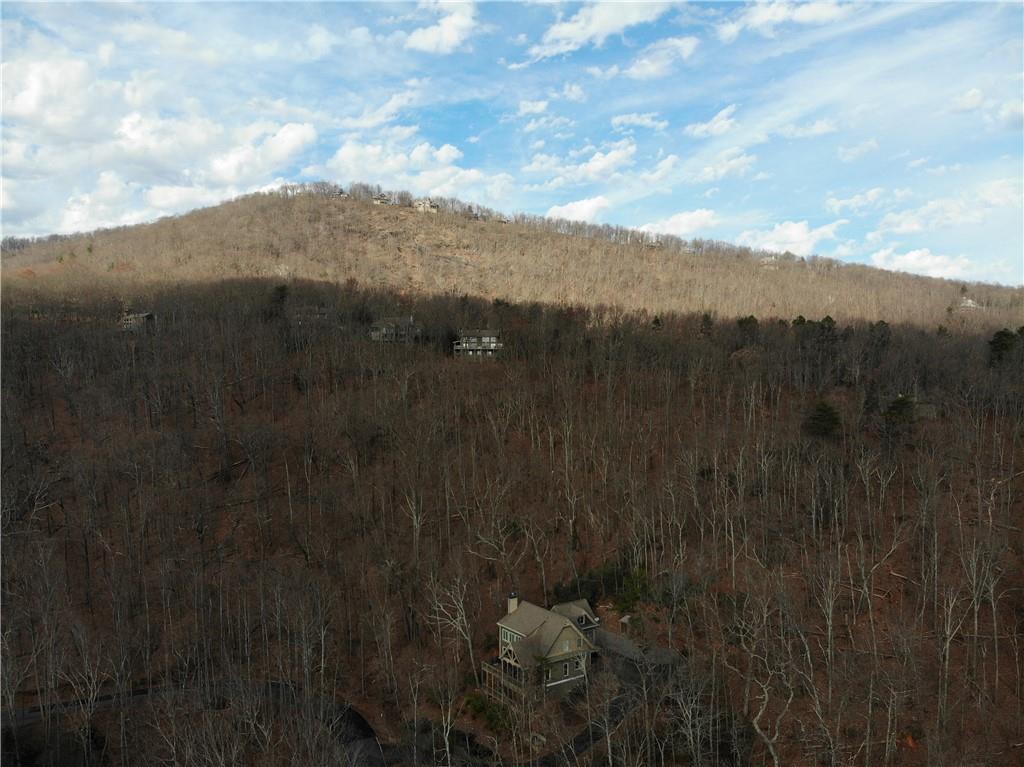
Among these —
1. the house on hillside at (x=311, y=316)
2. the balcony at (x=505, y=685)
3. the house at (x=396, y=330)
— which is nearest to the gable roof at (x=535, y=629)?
the balcony at (x=505, y=685)

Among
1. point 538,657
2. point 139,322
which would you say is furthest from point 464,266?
point 538,657

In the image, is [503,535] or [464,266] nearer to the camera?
[503,535]

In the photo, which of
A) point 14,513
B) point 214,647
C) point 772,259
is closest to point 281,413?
point 14,513

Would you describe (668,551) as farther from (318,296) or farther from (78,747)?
(318,296)

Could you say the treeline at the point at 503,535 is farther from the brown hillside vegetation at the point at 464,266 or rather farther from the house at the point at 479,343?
the brown hillside vegetation at the point at 464,266

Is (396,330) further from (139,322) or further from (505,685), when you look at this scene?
(505,685)
